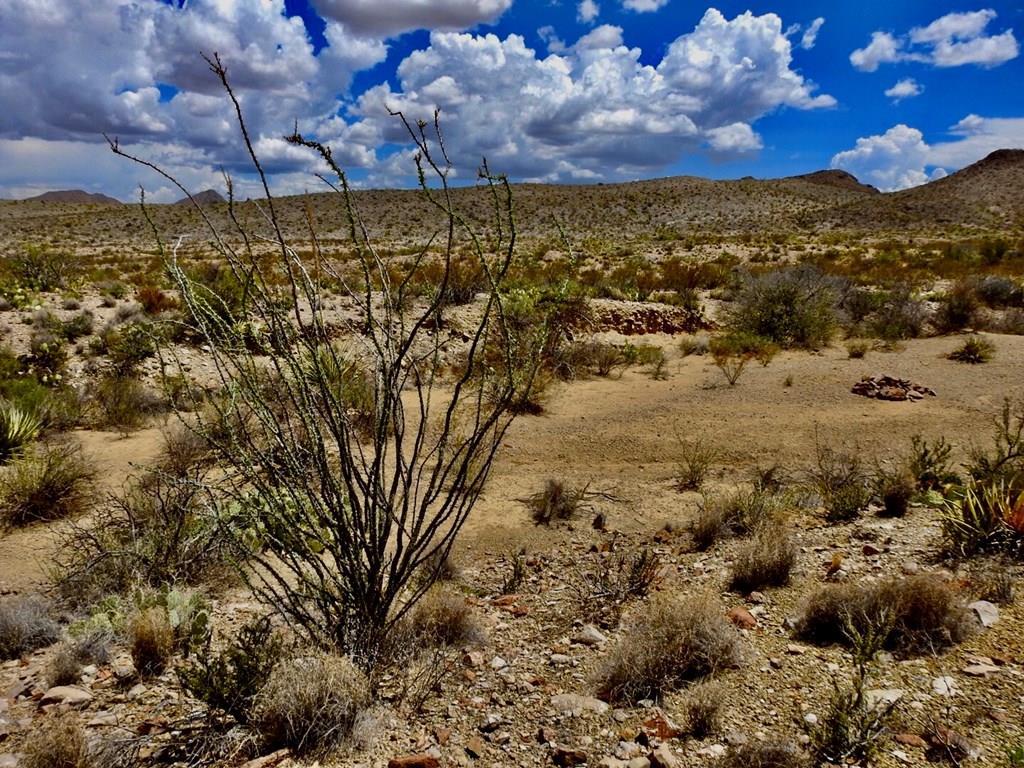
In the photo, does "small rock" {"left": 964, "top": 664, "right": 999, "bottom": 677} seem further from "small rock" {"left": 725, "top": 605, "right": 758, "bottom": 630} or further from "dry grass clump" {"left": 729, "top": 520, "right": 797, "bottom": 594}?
"dry grass clump" {"left": 729, "top": 520, "right": 797, "bottom": 594}

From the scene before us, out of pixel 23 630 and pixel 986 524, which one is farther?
pixel 986 524

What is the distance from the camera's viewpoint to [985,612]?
11.0 ft

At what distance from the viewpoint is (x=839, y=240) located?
34719mm

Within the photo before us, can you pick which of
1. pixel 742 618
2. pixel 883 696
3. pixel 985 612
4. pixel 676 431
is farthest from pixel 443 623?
pixel 676 431

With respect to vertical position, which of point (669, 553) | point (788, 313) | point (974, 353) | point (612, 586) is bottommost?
point (669, 553)

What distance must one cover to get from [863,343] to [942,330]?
2.23 meters

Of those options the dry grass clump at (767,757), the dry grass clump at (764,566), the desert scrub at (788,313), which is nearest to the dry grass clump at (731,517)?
the dry grass clump at (764,566)

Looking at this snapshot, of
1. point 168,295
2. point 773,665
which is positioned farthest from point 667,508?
point 168,295

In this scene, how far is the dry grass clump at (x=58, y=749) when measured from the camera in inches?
96.5

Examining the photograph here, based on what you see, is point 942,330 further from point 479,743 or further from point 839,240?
point 839,240

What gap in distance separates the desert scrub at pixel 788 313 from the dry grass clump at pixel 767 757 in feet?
37.2

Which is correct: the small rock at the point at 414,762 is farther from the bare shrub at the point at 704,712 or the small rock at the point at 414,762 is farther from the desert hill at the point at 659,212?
the desert hill at the point at 659,212

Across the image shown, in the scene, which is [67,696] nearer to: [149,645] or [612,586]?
[149,645]

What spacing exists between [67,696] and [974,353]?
12499 millimetres
